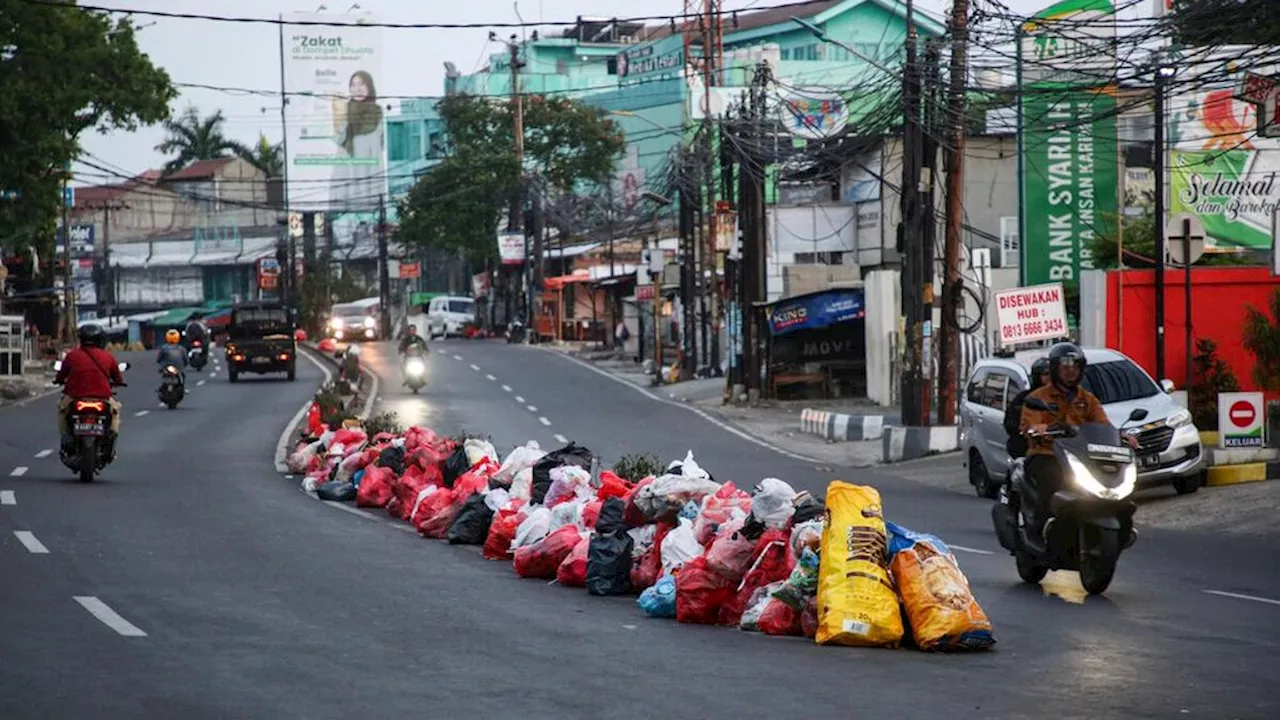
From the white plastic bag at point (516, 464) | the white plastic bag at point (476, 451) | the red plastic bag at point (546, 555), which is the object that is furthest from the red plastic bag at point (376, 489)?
the red plastic bag at point (546, 555)

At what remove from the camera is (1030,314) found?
2916 centimetres

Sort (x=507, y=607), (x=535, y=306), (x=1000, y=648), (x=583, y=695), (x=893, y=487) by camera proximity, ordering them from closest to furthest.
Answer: (x=583, y=695)
(x=1000, y=648)
(x=507, y=607)
(x=893, y=487)
(x=535, y=306)

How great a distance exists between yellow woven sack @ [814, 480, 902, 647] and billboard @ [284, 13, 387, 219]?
11734cm

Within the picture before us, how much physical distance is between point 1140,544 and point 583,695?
34.5 feet

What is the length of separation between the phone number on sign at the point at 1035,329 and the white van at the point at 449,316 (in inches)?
2890

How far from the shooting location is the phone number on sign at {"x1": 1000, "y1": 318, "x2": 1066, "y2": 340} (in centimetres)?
2909

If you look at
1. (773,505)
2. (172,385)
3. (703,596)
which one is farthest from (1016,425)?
(172,385)

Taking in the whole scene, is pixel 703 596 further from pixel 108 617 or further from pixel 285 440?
pixel 285 440

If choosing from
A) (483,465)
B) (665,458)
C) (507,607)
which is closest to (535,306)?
(665,458)

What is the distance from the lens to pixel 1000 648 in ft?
35.6

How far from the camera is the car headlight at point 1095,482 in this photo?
1332cm

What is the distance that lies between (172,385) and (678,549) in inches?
1395

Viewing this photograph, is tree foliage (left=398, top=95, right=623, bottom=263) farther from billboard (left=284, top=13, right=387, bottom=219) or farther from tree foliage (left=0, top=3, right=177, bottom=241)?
tree foliage (left=0, top=3, right=177, bottom=241)

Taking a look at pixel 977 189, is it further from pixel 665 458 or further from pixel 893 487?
pixel 893 487
